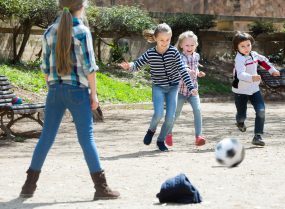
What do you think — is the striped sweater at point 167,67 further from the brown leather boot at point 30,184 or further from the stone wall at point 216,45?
the stone wall at point 216,45

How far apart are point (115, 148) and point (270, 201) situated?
4.58m

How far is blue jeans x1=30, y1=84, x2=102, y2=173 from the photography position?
599 cm

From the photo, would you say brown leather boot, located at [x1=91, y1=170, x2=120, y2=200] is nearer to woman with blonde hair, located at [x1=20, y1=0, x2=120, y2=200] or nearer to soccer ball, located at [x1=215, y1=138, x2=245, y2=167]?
woman with blonde hair, located at [x1=20, y1=0, x2=120, y2=200]

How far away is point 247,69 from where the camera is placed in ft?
31.9

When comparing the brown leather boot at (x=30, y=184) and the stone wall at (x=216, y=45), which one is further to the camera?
the stone wall at (x=216, y=45)

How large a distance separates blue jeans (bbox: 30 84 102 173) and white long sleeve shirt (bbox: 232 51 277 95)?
3.91 metres

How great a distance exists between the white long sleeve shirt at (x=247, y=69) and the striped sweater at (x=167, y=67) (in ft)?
2.51

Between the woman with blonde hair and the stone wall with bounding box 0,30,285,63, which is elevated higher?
the woman with blonde hair

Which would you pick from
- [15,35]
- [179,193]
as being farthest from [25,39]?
[179,193]

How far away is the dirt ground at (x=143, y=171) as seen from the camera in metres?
5.98

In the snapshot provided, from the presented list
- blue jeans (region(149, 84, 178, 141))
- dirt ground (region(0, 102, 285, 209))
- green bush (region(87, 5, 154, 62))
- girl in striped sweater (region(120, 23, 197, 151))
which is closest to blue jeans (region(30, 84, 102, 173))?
dirt ground (region(0, 102, 285, 209))

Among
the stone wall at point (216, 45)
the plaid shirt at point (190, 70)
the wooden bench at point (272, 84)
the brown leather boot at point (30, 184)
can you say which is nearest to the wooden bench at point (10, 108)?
the plaid shirt at point (190, 70)

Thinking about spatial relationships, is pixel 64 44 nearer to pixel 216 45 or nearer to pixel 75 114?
pixel 75 114

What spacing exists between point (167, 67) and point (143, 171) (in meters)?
1.95
